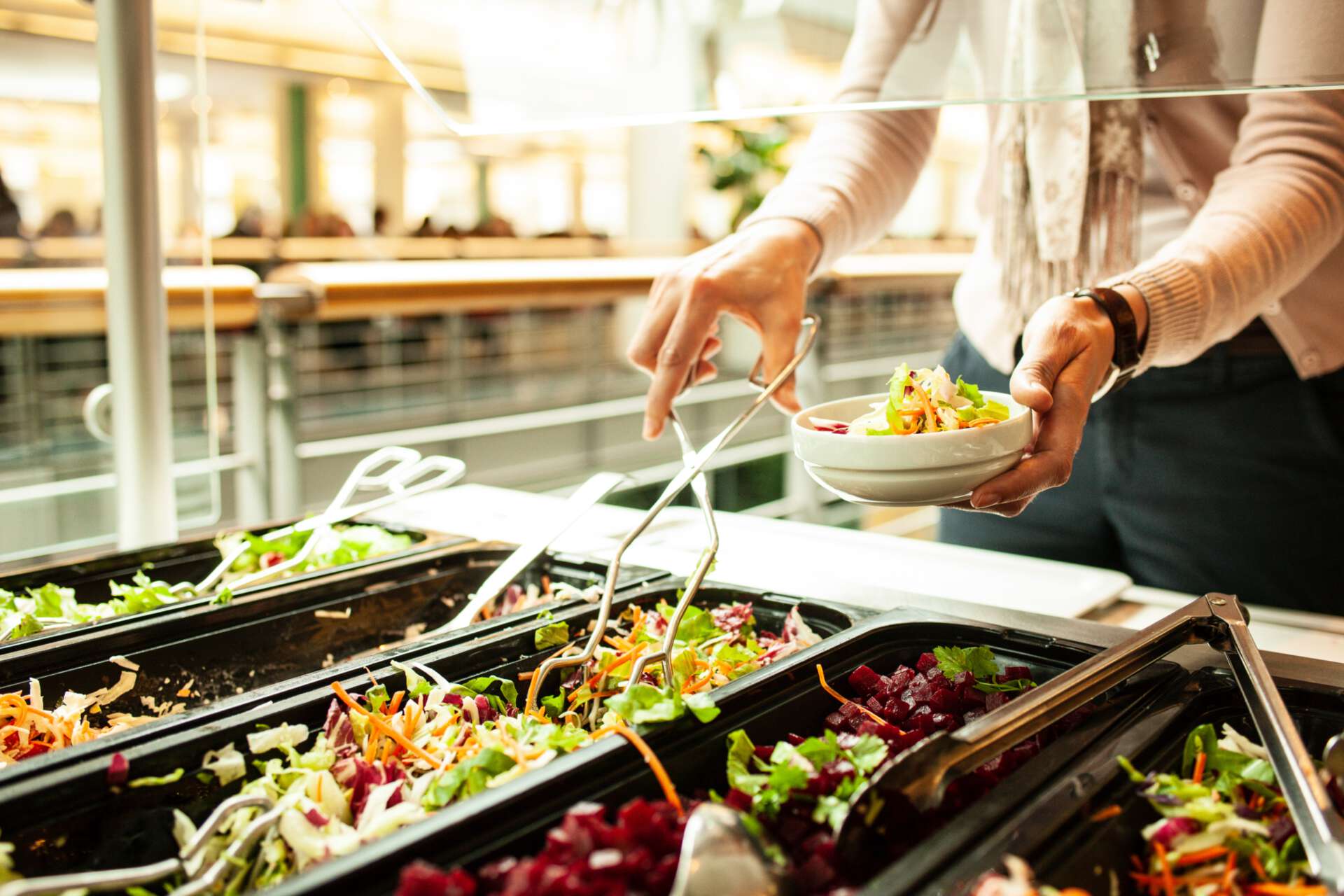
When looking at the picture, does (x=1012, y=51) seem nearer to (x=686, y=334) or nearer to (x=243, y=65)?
(x=686, y=334)

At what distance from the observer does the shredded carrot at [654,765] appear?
671mm

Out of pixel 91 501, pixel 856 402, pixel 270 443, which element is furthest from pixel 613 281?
pixel 856 402

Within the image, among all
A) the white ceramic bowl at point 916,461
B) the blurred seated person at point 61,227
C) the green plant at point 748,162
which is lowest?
the white ceramic bowl at point 916,461

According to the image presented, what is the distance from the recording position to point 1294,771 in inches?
24.9

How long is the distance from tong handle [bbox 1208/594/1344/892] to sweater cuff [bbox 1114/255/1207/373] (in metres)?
0.37

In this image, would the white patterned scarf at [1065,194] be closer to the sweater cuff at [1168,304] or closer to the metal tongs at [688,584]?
the sweater cuff at [1168,304]

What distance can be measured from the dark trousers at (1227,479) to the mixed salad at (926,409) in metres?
0.79

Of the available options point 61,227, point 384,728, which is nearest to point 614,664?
point 384,728

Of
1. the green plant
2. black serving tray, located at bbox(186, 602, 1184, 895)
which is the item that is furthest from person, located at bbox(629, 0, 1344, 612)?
the green plant

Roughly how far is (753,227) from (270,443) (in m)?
1.31

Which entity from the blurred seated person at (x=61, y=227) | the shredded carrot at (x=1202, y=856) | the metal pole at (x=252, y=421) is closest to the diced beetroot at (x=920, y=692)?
the shredded carrot at (x=1202, y=856)

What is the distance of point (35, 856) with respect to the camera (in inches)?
26.3

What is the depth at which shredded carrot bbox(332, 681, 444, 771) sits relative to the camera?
2.59 ft

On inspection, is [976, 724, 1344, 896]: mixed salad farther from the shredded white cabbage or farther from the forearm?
the forearm
